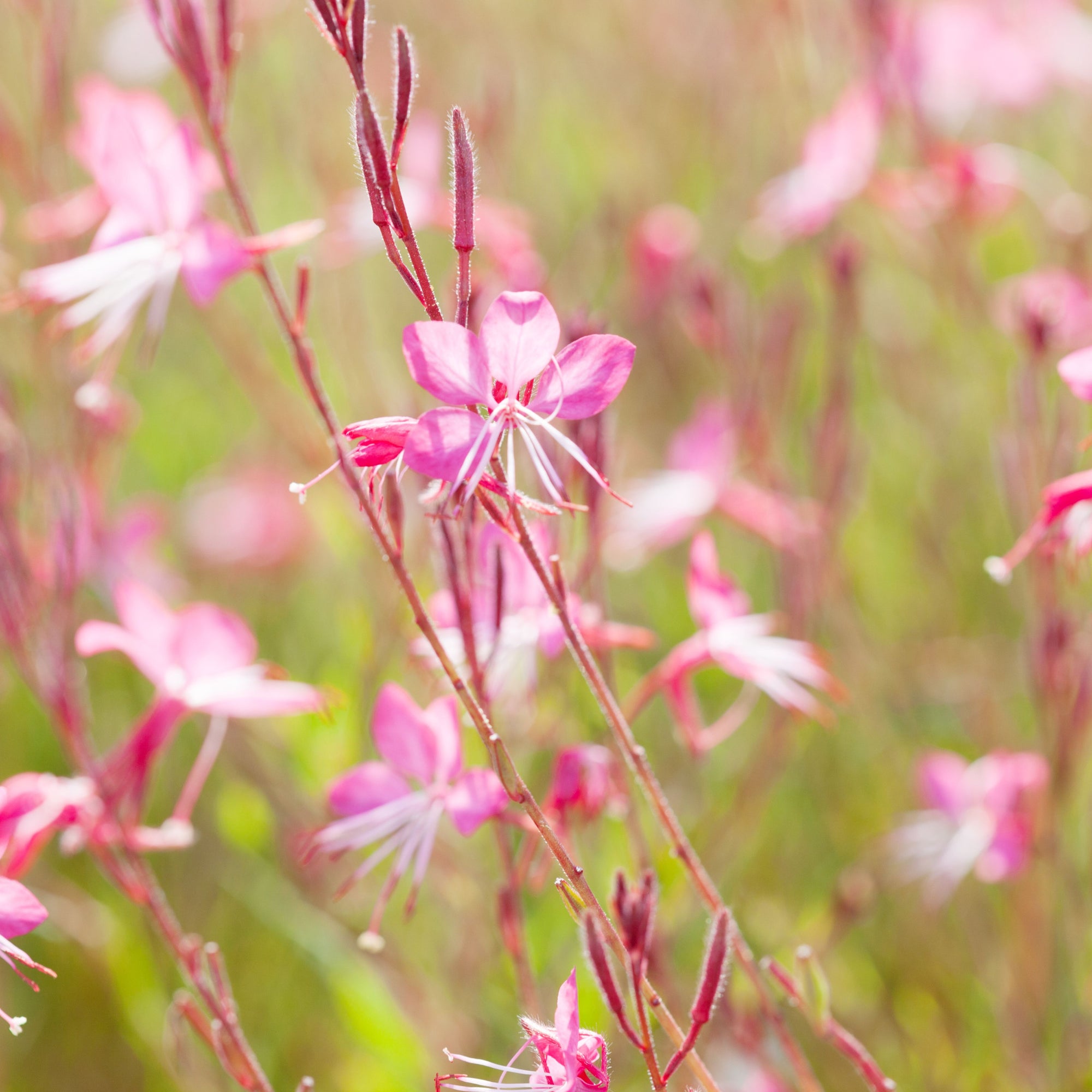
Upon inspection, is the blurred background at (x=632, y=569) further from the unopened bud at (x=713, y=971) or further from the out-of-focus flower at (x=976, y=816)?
the unopened bud at (x=713, y=971)

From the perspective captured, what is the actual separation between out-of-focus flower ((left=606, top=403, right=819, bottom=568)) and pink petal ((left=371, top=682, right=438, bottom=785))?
2.53ft

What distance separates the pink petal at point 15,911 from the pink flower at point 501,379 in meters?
0.39

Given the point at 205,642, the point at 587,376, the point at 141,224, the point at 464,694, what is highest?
the point at 141,224

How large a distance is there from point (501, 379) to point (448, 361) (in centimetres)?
5

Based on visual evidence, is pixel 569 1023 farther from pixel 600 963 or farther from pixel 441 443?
pixel 441 443

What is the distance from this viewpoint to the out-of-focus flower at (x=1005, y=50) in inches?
102

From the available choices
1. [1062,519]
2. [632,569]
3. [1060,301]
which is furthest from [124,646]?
[632,569]

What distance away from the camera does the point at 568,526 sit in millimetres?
1809

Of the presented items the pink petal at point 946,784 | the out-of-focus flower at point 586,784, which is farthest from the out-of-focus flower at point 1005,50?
the out-of-focus flower at point 586,784

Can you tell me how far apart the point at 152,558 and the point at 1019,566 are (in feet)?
5.00

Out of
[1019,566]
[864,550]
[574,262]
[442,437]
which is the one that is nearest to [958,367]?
[864,550]

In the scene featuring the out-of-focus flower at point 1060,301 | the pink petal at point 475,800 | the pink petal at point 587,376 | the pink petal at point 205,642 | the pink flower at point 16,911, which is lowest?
the out-of-focus flower at point 1060,301

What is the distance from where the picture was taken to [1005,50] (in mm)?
2580

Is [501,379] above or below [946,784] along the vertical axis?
above
